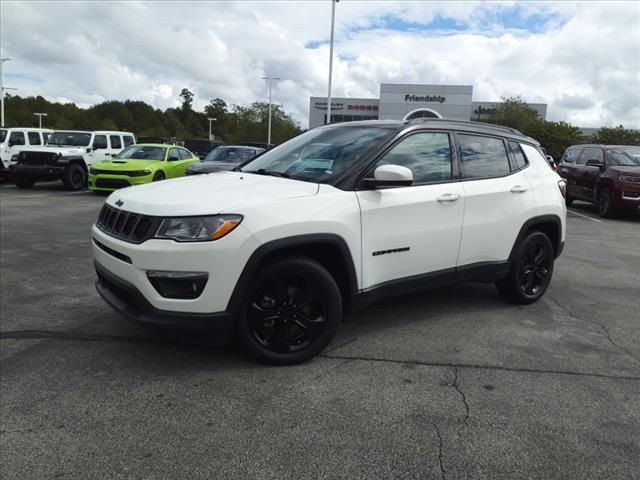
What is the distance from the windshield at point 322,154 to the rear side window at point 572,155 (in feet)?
40.5

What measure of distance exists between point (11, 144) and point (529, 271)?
17206 millimetres

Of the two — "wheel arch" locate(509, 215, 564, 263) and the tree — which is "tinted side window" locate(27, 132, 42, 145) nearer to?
"wheel arch" locate(509, 215, 564, 263)

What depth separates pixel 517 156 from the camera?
497 centimetres

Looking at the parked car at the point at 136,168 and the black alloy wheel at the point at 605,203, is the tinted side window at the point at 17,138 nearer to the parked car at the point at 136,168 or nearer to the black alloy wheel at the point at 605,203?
the parked car at the point at 136,168

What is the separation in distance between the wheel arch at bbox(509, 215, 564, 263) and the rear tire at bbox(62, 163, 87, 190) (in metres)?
15.0

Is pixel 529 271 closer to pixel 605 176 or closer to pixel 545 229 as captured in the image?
pixel 545 229

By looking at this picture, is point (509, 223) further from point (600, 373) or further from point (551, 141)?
point (551, 141)

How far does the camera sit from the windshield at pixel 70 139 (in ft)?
57.7

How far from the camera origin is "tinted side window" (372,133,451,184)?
13.1 feet

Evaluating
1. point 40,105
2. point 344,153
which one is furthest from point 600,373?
point 40,105

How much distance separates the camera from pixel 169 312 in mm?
3158

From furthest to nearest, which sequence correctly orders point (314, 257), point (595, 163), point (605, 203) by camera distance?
point (595, 163), point (605, 203), point (314, 257)

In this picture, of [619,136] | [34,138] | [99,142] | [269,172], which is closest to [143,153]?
[99,142]

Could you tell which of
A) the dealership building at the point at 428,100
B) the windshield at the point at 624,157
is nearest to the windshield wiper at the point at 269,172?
the windshield at the point at 624,157
